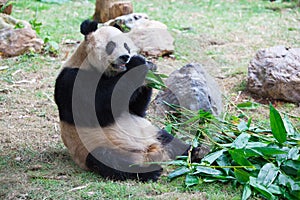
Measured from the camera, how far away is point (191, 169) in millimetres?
3949

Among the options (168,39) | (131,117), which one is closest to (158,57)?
(168,39)

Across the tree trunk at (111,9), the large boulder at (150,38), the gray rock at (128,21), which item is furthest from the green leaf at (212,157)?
the tree trunk at (111,9)

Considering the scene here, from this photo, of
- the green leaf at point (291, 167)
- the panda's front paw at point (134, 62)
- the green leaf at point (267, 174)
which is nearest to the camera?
the green leaf at point (267, 174)

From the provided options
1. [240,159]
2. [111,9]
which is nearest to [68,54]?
[111,9]

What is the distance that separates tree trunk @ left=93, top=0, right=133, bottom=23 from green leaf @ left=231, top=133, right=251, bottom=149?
5533 millimetres

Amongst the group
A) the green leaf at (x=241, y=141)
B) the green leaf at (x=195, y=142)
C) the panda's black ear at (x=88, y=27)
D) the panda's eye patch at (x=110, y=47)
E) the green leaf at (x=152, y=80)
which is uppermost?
the panda's black ear at (x=88, y=27)

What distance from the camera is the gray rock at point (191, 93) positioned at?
4.88 metres

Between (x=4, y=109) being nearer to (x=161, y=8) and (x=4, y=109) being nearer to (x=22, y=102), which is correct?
(x=22, y=102)

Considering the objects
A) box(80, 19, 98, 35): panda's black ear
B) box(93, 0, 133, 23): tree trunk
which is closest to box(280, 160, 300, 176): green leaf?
box(80, 19, 98, 35): panda's black ear

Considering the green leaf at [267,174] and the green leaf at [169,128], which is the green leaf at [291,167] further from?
the green leaf at [169,128]

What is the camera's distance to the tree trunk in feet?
29.6

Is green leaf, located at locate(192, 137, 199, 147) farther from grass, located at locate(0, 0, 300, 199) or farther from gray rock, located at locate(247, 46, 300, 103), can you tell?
gray rock, located at locate(247, 46, 300, 103)

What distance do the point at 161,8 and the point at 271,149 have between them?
25.8 feet

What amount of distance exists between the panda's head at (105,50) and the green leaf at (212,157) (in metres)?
1.07
